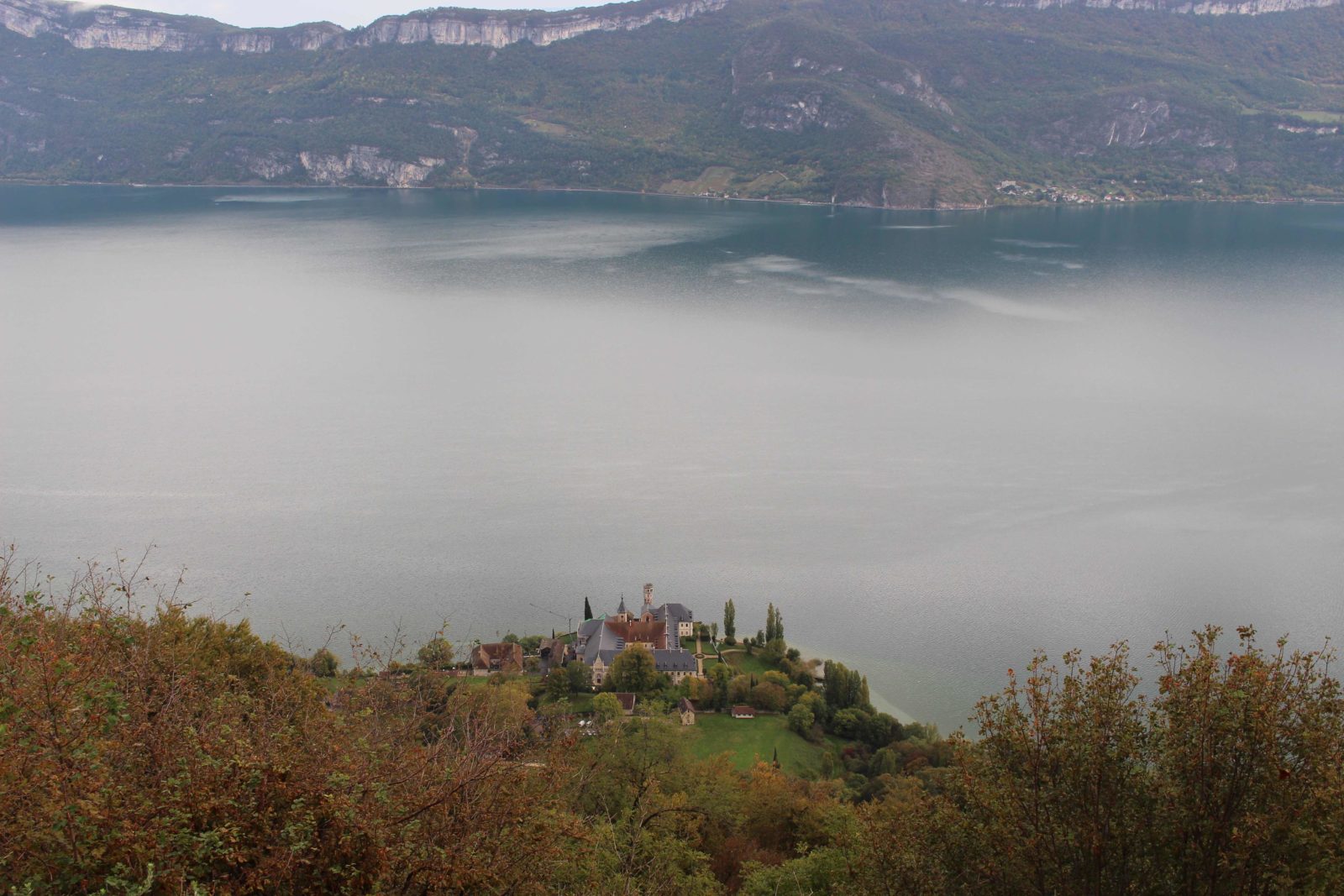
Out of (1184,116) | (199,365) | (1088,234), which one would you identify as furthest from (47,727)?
(1184,116)

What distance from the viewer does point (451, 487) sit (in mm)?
26172

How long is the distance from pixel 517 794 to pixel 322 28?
504ft

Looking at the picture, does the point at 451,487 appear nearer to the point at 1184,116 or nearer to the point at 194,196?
the point at 194,196

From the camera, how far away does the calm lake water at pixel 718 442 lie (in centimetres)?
2106

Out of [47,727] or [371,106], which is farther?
[371,106]

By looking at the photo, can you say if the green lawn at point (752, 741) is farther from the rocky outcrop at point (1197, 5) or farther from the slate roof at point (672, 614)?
the rocky outcrop at point (1197, 5)

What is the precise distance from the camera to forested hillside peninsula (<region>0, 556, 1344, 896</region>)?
15.7ft

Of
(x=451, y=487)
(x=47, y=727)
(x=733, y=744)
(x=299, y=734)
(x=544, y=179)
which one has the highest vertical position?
(x=544, y=179)

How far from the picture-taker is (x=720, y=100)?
384 ft

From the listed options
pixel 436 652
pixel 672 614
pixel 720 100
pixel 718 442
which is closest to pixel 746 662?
pixel 672 614

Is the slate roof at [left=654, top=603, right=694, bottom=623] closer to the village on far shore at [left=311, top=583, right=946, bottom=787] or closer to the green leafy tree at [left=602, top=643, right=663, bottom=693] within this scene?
the village on far shore at [left=311, top=583, right=946, bottom=787]

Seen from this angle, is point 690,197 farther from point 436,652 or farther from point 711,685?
point 436,652

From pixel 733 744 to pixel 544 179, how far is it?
97.2 metres

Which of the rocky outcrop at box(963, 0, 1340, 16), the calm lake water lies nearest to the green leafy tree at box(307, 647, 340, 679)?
the calm lake water
